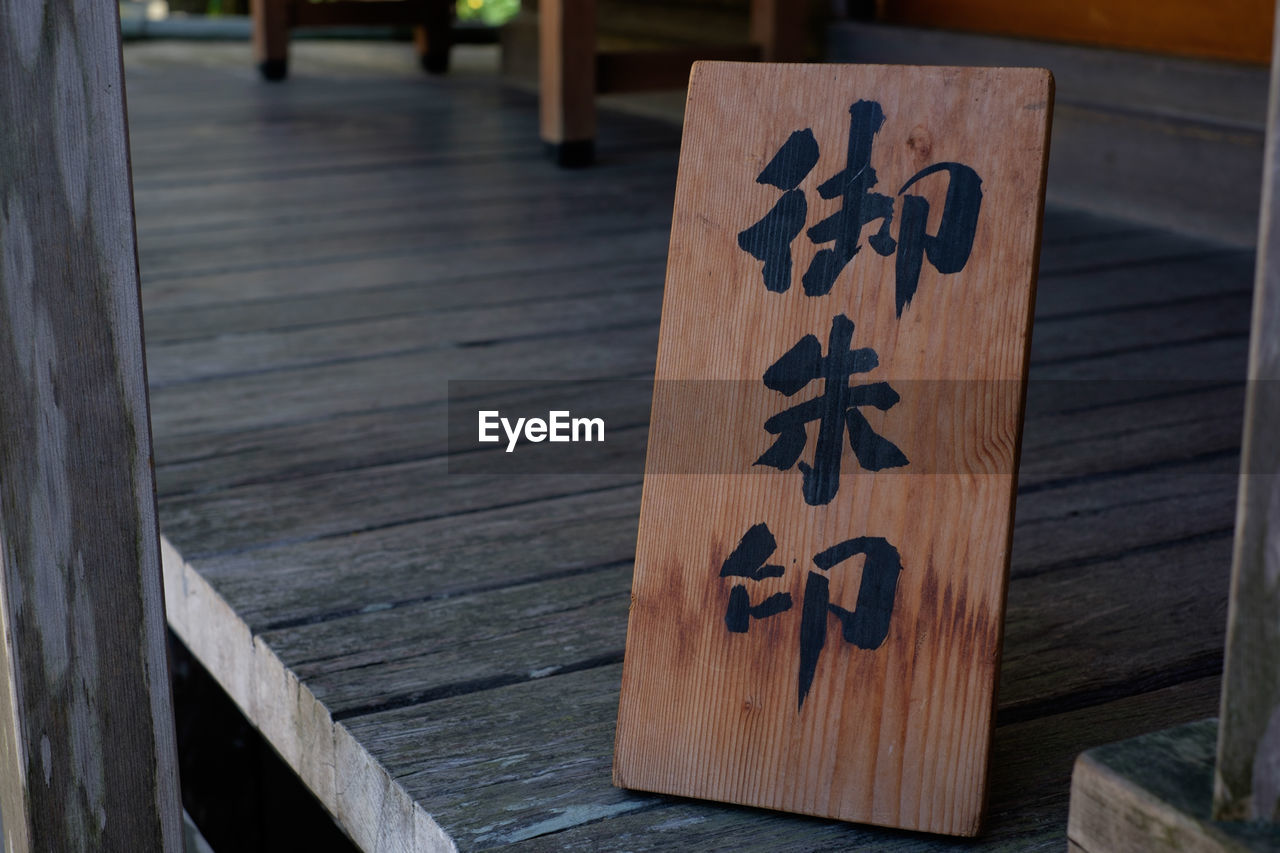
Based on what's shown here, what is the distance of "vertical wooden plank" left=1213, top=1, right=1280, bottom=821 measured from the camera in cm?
53

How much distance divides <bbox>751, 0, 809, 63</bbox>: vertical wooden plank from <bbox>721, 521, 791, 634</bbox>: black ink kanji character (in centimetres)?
235

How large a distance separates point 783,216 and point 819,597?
230 millimetres

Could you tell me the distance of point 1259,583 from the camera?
0.56 meters

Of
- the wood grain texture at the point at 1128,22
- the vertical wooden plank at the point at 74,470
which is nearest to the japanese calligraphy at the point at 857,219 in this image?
the vertical wooden plank at the point at 74,470

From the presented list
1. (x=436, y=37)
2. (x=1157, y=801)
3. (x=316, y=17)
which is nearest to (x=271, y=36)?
(x=316, y=17)

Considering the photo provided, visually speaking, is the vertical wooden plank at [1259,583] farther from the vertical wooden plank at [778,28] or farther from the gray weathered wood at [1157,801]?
the vertical wooden plank at [778,28]

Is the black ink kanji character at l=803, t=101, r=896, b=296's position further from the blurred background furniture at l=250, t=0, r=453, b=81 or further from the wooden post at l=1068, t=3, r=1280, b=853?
the blurred background furniture at l=250, t=0, r=453, b=81

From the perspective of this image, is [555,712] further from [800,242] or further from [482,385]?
[482,385]

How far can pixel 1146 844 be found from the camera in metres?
0.61

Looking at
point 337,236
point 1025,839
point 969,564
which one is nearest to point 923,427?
point 969,564

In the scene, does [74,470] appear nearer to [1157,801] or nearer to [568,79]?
[1157,801]

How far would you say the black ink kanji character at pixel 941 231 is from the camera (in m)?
0.80

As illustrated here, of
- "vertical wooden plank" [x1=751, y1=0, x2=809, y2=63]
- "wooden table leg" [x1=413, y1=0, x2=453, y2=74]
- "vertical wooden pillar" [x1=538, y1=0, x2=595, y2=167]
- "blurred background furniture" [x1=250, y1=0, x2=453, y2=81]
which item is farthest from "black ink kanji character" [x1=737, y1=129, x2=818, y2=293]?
"wooden table leg" [x1=413, y1=0, x2=453, y2=74]

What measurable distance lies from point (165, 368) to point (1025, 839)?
1246mm
